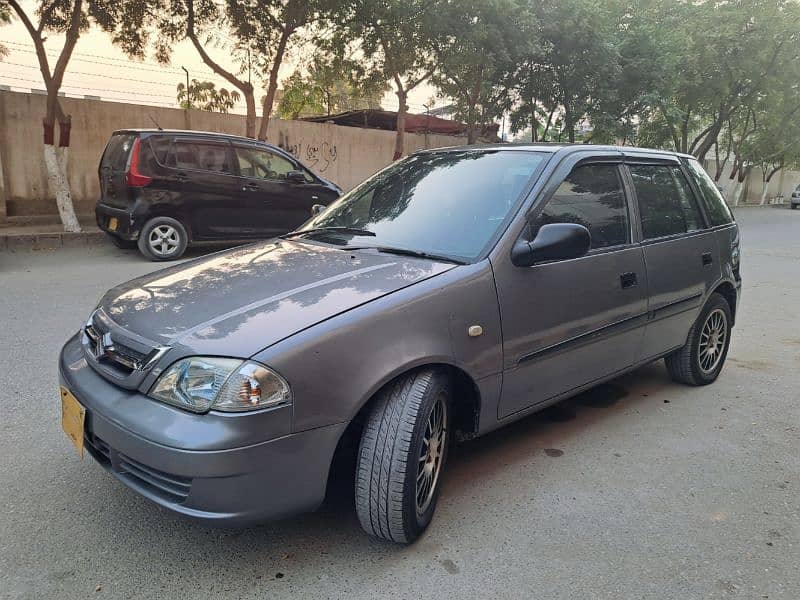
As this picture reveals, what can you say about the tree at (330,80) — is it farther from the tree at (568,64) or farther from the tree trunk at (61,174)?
the tree trunk at (61,174)


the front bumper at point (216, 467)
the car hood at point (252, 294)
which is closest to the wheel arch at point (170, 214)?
the car hood at point (252, 294)

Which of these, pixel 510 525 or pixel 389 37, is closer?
pixel 510 525

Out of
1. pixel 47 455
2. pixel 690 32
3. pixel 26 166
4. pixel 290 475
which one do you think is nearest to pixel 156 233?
pixel 26 166

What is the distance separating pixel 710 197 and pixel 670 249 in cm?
95

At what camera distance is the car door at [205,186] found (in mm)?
8586

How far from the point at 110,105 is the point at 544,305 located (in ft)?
39.5

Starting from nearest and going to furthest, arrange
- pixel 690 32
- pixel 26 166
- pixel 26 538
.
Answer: pixel 26 538, pixel 26 166, pixel 690 32

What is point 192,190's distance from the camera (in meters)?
8.69

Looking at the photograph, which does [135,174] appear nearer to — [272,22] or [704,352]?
[272,22]

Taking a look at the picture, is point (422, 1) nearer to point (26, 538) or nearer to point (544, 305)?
point (544, 305)

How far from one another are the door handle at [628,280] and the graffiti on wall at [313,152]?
41.7 feet

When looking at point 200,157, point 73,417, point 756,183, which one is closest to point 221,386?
point 73,417

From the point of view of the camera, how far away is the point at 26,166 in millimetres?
11445

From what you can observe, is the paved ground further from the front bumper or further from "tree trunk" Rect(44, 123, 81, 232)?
"tree trunk" Rect(44, 123, 81, 232)
